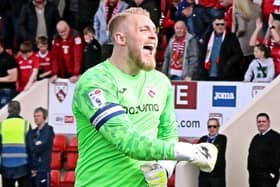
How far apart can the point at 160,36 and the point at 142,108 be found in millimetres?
10740

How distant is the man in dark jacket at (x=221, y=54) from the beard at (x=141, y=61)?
9841 millimetres

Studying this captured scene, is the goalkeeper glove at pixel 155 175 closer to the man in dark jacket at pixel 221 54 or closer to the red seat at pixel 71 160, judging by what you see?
the man in dark jacket at pixel 221 54

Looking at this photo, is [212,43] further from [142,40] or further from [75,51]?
[142,40]

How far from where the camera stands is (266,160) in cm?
1382

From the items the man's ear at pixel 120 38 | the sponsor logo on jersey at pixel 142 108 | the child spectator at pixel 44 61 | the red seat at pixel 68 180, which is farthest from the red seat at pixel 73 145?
the man's ear at pixel 120 38

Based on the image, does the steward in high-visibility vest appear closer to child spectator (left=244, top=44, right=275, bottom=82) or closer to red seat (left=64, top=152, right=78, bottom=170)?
red seat (left=64, top=152, right=78, bottom=170)

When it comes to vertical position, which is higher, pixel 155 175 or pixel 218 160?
pixel 155 175

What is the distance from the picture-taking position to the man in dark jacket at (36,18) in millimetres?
16625

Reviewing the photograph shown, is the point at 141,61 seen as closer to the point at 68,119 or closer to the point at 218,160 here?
the point at 218,160

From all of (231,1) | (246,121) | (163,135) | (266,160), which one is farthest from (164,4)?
(163,135)

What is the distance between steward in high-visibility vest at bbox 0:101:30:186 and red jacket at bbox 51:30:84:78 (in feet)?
7.25

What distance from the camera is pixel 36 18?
54.7ft

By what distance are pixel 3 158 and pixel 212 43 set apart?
11.6 ft

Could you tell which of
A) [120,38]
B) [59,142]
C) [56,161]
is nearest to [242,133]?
[59,142]
